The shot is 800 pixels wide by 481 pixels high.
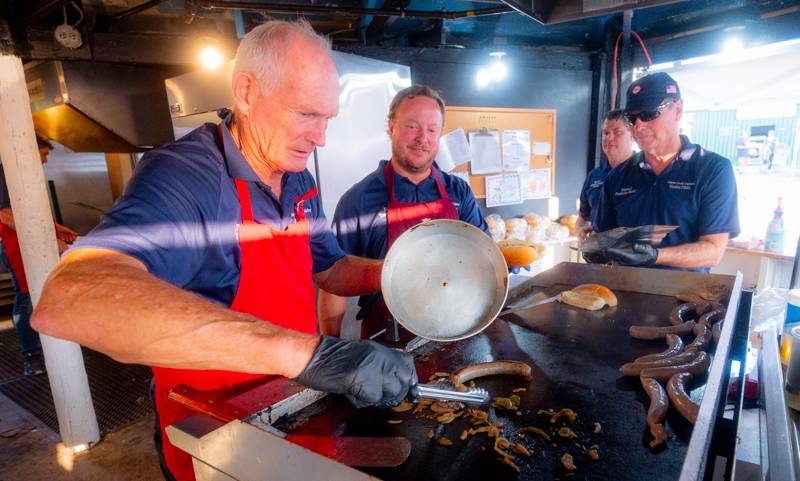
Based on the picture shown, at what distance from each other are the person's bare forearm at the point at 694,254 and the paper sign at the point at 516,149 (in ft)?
7.85

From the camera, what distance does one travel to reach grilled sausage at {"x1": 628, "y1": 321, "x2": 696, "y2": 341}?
187 cm

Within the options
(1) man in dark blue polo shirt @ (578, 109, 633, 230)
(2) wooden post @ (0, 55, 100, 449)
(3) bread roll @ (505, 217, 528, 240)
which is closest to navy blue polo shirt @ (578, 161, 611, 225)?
(1) man in dark blue polo shirt @ (578, 109, 633, 230)

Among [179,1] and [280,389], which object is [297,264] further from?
[179,1]

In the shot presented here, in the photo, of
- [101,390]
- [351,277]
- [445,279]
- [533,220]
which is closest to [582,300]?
[445,279]

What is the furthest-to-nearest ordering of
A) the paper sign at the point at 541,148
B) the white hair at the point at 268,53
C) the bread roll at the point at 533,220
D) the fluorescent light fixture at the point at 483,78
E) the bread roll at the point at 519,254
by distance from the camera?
the paper sign at the point at 541,148 → the bread roll at the point at 533,220 → the fluorescent light fixture at the point at 483,78 → the bread roll at the point at 519,254 → the white hair at the point at 268,53

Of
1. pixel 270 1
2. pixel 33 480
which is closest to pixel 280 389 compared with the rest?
pixel 33 480

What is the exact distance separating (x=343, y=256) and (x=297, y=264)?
17.1 inches

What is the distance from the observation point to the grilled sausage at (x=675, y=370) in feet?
4.94

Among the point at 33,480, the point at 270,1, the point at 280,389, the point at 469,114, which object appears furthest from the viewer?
the point at 469,114

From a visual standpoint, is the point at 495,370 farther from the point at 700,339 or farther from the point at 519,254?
the point at 700,339

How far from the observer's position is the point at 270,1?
3.69 m

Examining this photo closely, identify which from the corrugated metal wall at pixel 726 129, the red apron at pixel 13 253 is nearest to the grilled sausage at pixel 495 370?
the red apron at pixel 13 253

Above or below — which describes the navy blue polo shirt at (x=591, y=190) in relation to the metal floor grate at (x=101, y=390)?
above

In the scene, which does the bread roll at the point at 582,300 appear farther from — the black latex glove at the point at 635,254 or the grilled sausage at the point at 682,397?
the grilled sausage at the point at 682,397
